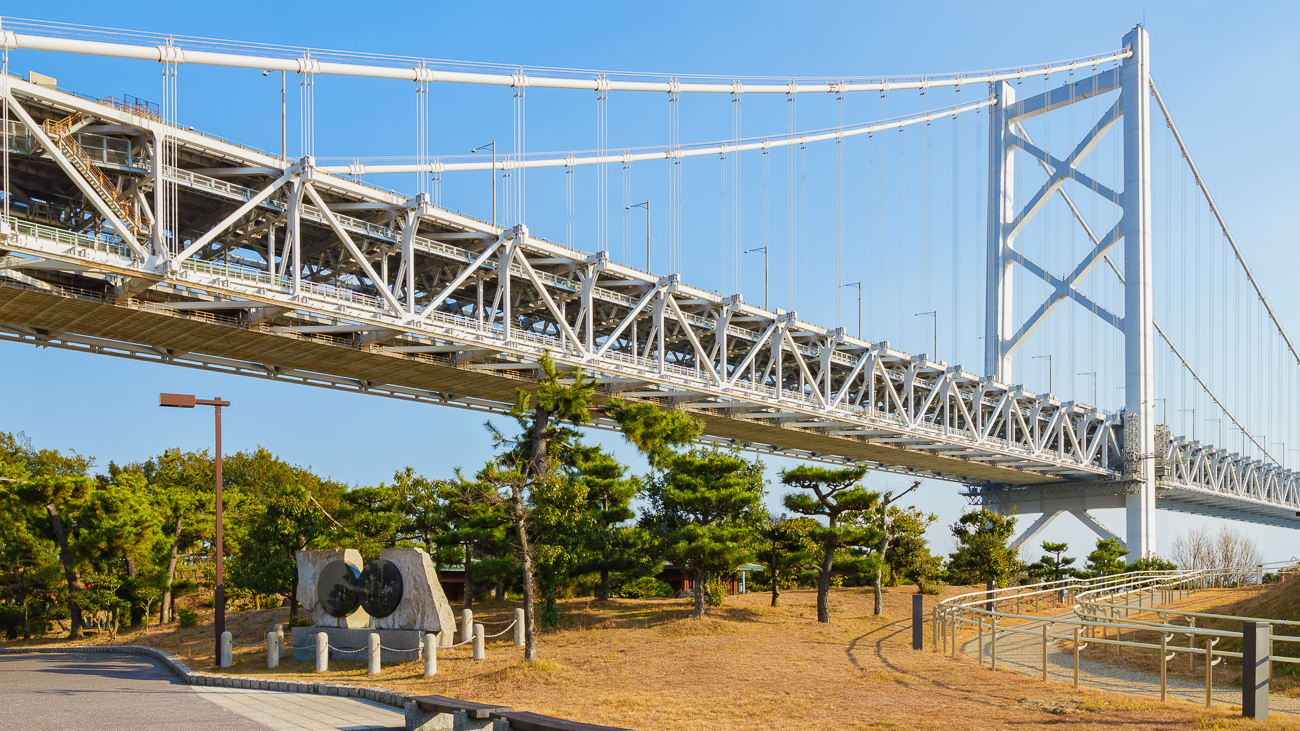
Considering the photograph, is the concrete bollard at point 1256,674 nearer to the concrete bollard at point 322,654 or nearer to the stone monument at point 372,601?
the stone monument at point 372,601

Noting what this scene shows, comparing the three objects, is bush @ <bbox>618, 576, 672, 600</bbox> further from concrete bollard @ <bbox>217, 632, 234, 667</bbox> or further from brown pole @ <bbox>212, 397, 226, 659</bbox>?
concrete bollard @ <bbox>217, 632, 234, 667</bbox>

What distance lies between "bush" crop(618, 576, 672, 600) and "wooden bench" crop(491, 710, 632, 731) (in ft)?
76.5

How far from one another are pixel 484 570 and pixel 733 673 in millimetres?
13333

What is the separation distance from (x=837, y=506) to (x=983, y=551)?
34.3 feet

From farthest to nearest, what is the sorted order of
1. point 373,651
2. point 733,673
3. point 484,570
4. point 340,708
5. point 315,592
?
1. point 484,570
2. point 315,592
3. point 373,651
4. point 733,673
5. point 340,708

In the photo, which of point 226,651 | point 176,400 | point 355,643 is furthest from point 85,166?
point 355,643

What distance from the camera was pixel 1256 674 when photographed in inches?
475

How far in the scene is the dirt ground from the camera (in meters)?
13.0

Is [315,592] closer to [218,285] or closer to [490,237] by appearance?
[218,285]

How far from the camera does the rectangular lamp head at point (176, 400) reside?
954 inches

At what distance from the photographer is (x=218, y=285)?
27.0m

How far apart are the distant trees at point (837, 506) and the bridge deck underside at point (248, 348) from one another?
7.77 ft

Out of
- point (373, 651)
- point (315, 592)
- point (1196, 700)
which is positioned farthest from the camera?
point (315, 592)

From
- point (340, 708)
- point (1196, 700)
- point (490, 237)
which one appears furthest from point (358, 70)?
point (1196, 700)
